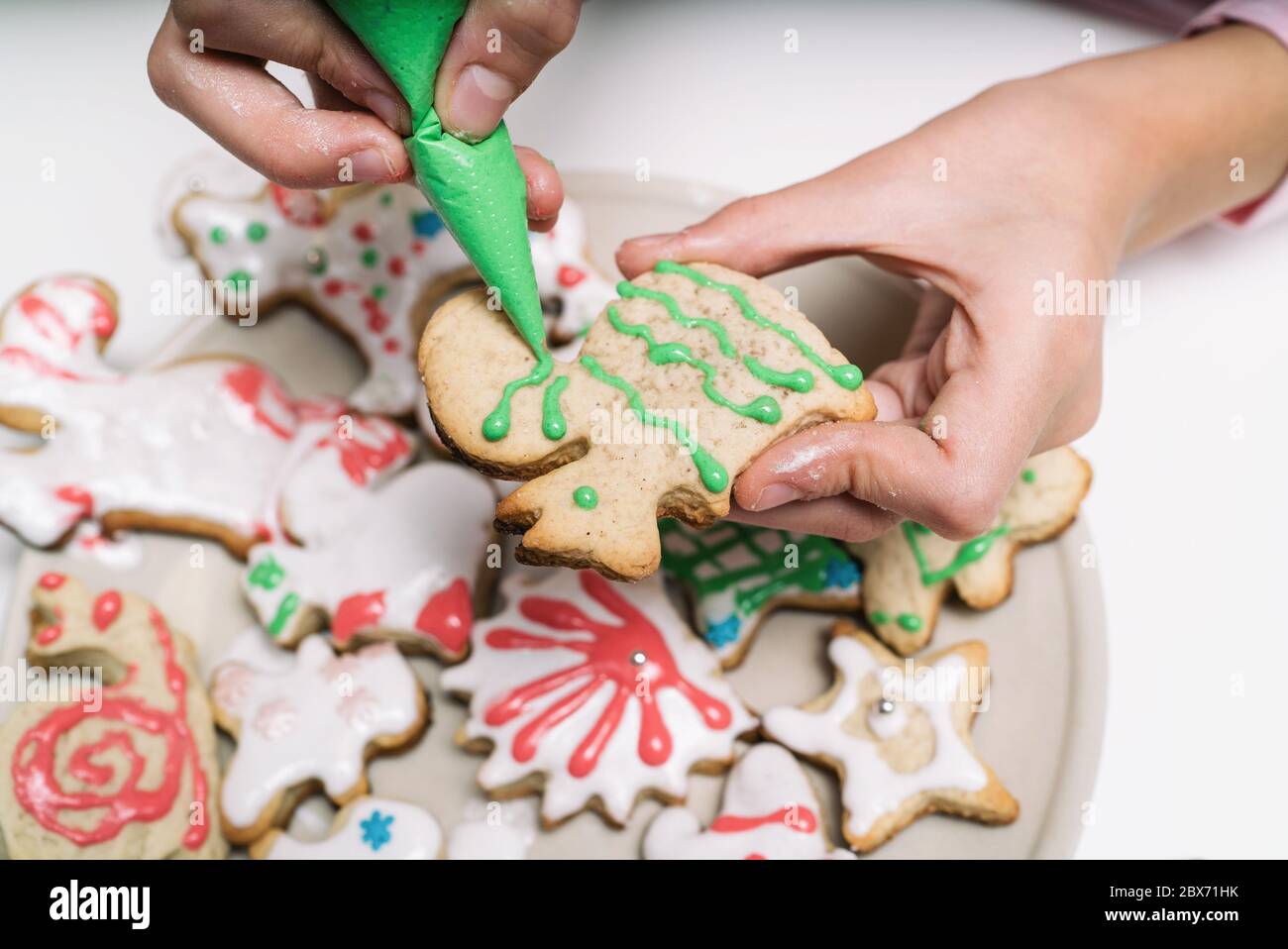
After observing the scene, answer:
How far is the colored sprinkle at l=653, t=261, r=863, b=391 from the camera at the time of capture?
1.19 m

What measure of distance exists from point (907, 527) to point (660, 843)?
0.57m

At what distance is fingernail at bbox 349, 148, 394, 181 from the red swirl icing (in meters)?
0.76

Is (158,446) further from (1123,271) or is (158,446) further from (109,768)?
(1123,271)

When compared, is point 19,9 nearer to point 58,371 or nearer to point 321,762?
point 58,371

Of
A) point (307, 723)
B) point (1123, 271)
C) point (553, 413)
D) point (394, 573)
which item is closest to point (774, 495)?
point (553, 413)

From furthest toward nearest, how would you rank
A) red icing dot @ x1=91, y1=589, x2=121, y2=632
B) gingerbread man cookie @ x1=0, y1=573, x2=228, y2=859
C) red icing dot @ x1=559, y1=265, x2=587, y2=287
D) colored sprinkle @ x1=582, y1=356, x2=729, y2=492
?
red icing dot @ x1=559, y1=265, x2=587, y2=287 < red icing dot @ x1=91, y1=589, x2=121, y2=632 < gingerbread man cookie @ x1=0, y1=573, x2=228, y2=859 < colored sprinkle @ x1=582, y1=356, x2=729, y2=492

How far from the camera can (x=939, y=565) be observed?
153 cm

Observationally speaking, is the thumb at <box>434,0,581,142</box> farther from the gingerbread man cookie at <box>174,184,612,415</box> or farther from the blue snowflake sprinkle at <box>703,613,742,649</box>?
the blue snowflake sprinkle at <box>703,613,742,649</box>

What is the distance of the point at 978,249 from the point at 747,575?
0.56 m

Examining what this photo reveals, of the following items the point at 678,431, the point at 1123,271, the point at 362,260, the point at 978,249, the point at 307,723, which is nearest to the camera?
the point at 678,431

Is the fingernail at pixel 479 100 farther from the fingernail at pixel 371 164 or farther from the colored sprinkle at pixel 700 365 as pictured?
the colored sprinkle at pixel 700 365

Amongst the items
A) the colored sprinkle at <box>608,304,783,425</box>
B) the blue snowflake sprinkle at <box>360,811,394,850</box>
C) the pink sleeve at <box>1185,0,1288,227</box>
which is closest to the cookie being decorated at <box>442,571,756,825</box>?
the blue snowflake sprinkle at <box>360,811,394,850</box>

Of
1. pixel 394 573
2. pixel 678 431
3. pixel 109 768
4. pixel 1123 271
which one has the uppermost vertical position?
pixel 1123 271

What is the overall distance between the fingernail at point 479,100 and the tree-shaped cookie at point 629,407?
213 mm
